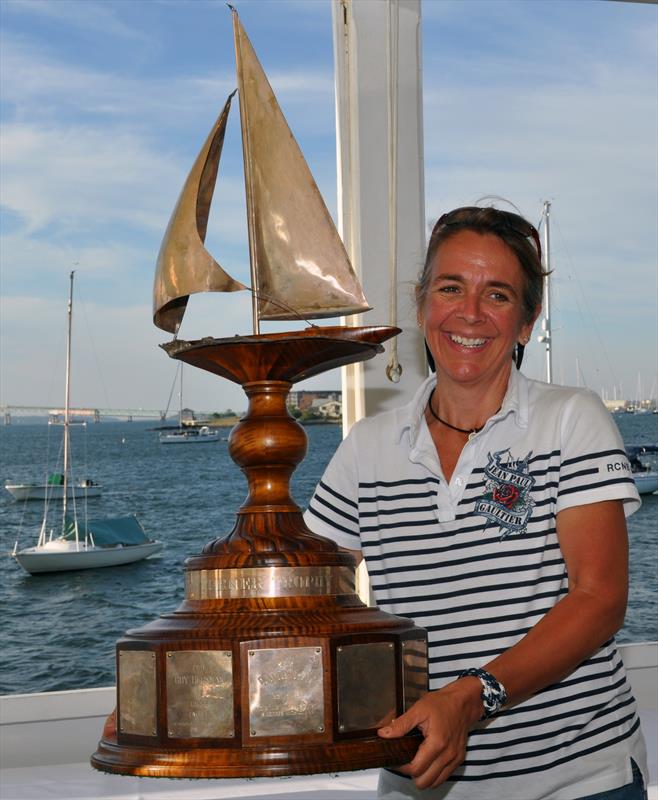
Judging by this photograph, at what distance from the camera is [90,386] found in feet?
15.7

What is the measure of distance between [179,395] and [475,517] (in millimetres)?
2644

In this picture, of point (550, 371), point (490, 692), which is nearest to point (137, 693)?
point (490, 692)

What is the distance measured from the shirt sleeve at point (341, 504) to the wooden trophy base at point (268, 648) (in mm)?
243

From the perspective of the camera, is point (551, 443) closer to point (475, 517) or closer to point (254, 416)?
point (475, 517)

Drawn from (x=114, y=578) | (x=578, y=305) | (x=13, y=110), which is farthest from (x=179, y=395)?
(x=13, y=110)

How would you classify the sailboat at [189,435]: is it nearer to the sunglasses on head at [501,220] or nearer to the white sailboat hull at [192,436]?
the white sailboat hull at [192,436]

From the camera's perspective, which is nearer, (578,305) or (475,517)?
(475,517)

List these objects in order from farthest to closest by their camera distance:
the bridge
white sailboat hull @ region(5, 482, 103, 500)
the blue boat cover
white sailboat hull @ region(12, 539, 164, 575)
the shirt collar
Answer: white sailboat hull @ region(5, 482, 103, 500), the blue boat cover, white sailboat hull @ region(12, 539, 164, 575), the bridge, the shirt collar

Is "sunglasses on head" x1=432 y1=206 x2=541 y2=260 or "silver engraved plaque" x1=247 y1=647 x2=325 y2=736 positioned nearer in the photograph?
"silver engraved plaque" x1=247 y1=647 x2=325 y2=736

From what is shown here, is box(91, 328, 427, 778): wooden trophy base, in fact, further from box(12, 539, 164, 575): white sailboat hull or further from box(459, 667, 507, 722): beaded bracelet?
box(12, 539, 164, 575): white sailboat hull

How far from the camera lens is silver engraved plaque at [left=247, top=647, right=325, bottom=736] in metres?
0.87

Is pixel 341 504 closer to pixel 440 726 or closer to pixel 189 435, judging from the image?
pixel 440 726

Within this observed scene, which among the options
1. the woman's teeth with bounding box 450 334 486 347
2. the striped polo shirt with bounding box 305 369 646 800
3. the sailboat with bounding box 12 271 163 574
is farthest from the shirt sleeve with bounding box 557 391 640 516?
the sailboat with bounding box 12 271 163 574

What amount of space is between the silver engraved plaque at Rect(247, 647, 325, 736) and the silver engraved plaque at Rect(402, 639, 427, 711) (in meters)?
0.09
